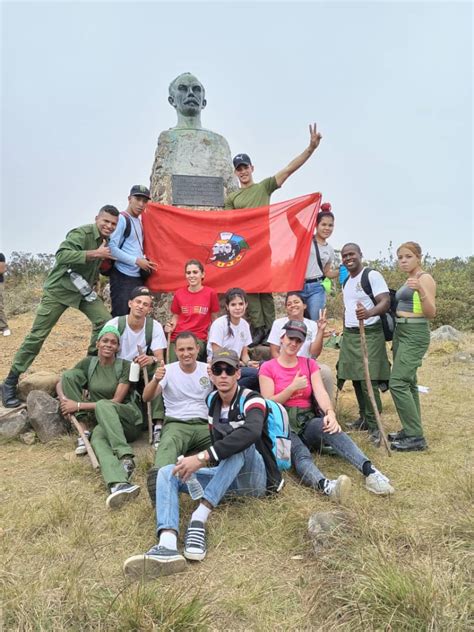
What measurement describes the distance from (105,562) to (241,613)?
0.95m

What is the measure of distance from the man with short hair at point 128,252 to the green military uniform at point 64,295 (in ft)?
1.05

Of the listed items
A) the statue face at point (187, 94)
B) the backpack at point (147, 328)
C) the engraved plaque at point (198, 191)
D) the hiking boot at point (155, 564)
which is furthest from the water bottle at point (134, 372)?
the statue face at point (187, 94)

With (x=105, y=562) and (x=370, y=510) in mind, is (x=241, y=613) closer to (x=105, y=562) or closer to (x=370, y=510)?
(x=105, y=562)

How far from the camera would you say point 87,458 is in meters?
4.55

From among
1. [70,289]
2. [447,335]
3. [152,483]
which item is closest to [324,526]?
[152,483]

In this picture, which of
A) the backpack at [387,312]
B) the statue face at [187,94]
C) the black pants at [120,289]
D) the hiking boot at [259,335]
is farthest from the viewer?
the statue face at [187,94]

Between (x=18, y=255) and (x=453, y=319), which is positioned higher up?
(x=18, y=255)

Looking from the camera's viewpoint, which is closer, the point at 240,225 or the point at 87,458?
the point at 87,458

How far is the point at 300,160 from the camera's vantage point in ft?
19.3

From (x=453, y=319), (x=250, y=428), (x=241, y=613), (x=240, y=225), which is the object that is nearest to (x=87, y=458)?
(x=250, y=428)

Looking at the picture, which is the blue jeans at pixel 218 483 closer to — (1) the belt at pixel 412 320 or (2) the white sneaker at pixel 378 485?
(2) the white sneaker at pixel 378 485

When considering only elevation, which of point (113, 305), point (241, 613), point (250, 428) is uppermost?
point (113, 305)

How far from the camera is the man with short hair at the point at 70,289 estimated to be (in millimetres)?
5363

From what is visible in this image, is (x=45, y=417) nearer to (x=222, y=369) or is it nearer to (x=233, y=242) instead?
(x=222, y=369)
